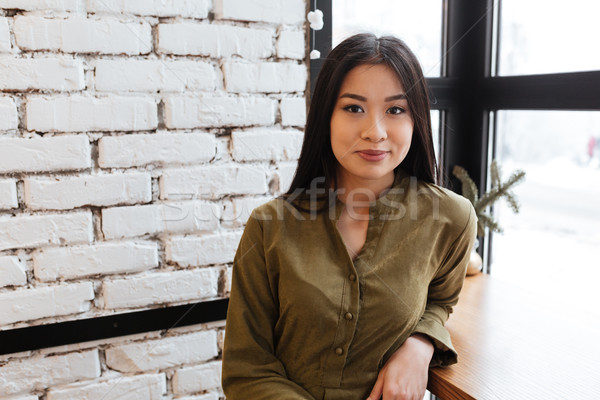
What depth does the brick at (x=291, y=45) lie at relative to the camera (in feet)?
4.27

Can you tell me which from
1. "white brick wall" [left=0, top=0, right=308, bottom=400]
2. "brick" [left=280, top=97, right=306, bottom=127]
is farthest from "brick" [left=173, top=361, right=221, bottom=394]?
"brick" [left=280, top=97, right=306, bottom=127]

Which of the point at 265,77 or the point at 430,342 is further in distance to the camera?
the point at 265,77

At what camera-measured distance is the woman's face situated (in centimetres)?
96

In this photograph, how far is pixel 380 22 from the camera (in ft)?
5.11

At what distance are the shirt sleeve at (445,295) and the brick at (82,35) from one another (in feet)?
2.53

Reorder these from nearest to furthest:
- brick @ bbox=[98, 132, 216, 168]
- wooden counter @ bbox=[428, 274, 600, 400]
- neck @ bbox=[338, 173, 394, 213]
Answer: wooden counter @ bbox=[428, 274, 600, 400] < neck @ bbox=[338, 173, 394, 213] < brick @ bbox=[98, 132, 216, 168]

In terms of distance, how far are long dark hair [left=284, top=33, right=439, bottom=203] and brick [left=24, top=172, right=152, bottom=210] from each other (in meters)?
0.37

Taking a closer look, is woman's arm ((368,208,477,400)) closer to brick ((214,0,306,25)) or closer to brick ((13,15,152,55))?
brick ((214,0,306,25))

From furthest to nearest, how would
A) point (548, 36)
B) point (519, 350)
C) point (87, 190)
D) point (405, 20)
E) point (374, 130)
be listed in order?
point (405, 20) → point (548, 36) → point (87, 190) → point (519, 350) → point (374, 130)

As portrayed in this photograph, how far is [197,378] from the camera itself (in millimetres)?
1318

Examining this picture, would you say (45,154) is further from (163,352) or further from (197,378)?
(197,378)

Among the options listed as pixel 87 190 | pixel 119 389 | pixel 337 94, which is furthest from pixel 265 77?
pixel 119 389

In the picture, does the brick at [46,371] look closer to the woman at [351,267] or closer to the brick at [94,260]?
the brick at [94,260]

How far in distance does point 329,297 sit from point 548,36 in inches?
38.7
